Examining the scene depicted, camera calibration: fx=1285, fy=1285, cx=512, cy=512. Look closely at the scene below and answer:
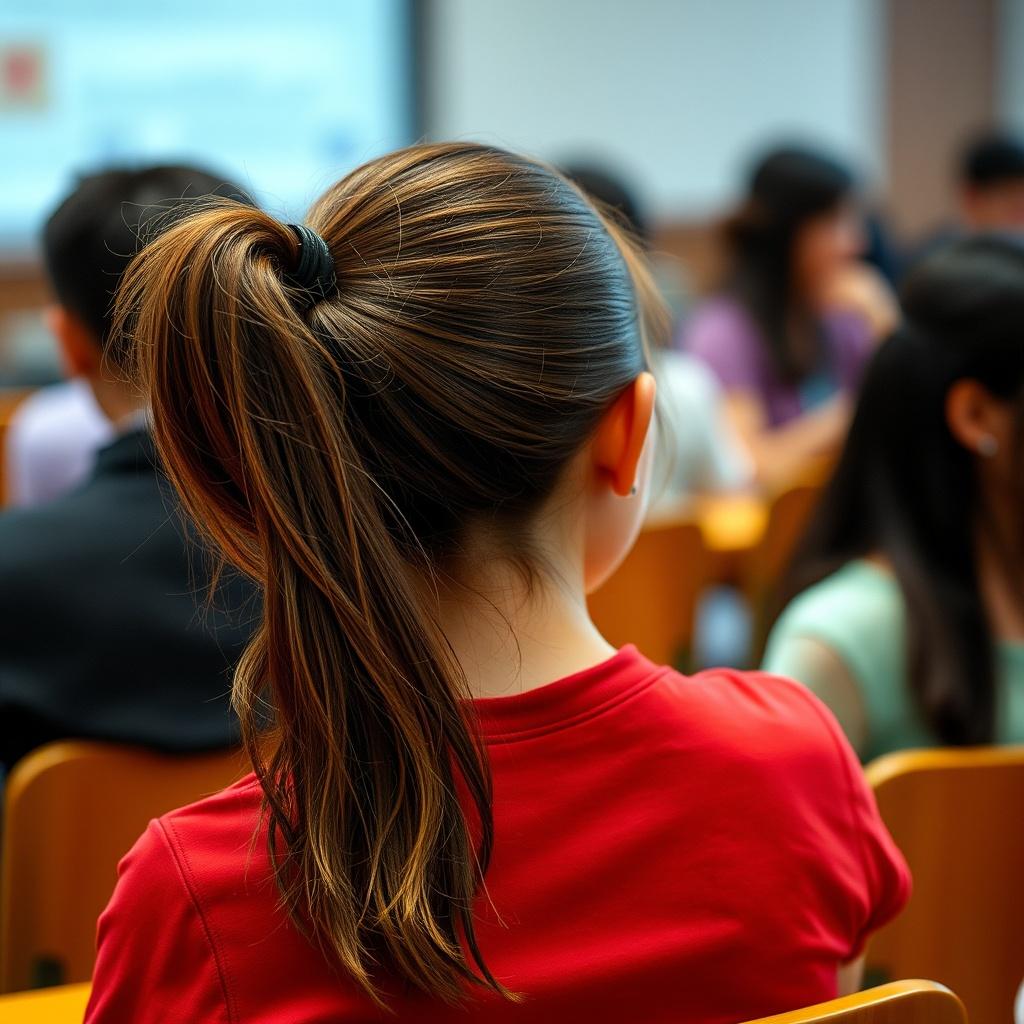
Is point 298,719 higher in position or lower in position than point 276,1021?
higher

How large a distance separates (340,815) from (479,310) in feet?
0.96

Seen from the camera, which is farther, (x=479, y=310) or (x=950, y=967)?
(x=950, y=967)

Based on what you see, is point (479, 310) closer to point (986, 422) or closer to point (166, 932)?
point (166, 932)

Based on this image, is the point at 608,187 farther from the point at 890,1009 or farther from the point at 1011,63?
the point at 1011,63

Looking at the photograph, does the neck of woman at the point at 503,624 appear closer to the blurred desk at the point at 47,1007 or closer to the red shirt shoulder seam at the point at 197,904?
the red shirt shoulder seam at the point at 197,904

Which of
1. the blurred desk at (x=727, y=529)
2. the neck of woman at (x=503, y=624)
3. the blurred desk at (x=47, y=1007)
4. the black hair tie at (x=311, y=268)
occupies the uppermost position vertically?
the black hair tie at (x=311, y=268)

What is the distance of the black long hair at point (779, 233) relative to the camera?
3.43 meters

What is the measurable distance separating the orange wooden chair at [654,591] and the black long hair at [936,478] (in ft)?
1.84

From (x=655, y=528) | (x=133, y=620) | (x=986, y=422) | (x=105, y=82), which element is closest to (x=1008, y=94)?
(x=105, y=82)

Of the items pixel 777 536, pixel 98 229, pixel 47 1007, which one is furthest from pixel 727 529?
pixel 47 1007

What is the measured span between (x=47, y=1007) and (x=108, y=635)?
1.34ft

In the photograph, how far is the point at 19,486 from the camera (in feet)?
7.22

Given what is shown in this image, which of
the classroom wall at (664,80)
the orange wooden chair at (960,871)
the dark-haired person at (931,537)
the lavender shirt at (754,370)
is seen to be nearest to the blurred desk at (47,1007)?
the orange wooden chair at (960,871)

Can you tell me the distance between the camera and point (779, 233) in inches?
139
